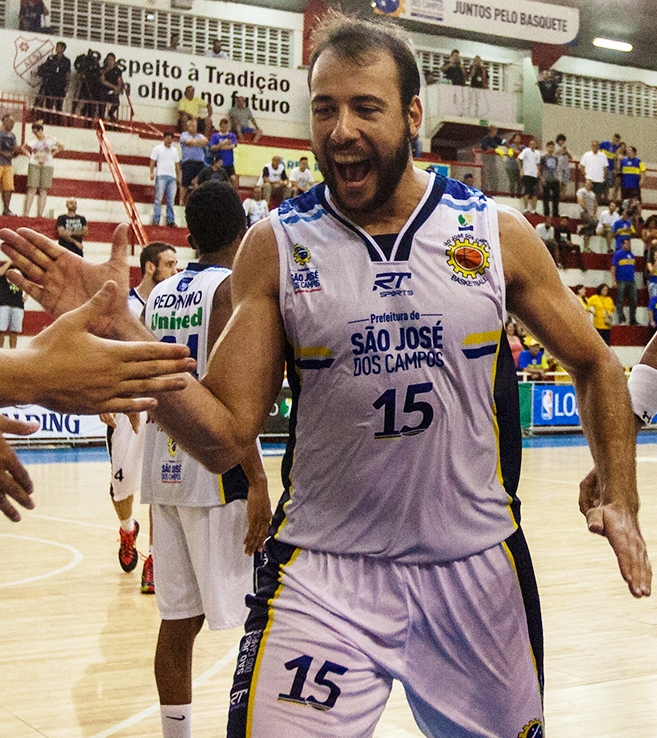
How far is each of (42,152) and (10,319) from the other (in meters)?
3.91

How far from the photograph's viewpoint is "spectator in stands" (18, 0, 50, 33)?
2027cm

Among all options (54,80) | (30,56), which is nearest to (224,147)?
(54,80)

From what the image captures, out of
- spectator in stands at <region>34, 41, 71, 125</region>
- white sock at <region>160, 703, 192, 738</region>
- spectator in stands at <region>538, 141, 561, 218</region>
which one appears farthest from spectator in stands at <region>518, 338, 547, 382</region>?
white sock at <region>160, 703, 192, 738</region>

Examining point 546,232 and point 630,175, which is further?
point 630,175

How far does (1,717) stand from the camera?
4.30 meters

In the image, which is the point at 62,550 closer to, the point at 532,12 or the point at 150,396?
the point at 150,396

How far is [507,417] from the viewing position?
8.60ft

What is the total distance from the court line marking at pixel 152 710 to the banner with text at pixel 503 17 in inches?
815

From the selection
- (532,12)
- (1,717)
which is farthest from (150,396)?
(532,12)

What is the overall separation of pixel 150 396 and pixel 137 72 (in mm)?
→ 20421

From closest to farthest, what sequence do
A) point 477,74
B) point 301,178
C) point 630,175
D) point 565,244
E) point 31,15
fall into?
point 301,178 < point 31,15 < point 565,244 < point 630,175 < point 477,74

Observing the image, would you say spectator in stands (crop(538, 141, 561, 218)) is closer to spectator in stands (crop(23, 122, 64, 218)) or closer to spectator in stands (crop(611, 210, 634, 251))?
spectator in stands (crop(611, 210, 634, 251))

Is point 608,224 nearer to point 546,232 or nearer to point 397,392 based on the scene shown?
point 546,232

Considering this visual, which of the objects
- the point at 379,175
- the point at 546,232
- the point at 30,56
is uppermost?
the point at 30,56
